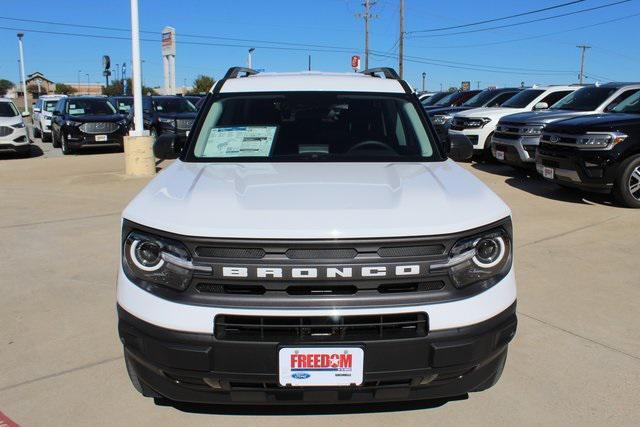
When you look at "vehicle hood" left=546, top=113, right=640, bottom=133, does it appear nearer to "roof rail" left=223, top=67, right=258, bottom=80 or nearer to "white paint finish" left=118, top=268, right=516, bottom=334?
"roof rail" left=223, top=67, right=258, bottom=80

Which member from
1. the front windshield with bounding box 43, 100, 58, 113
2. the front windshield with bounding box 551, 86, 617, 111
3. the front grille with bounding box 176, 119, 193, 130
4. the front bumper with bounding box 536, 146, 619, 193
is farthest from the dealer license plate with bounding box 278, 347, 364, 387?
the front windshield with bounding box 43, 100, 58, 113

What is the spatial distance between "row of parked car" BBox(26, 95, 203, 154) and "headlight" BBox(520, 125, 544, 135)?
9038 millimetres

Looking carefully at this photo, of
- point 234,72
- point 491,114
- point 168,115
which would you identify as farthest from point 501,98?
point 234,72

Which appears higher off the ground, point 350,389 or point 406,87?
point 406,87

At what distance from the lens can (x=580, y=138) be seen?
7.97 metres

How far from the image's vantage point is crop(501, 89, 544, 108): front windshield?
13281 millimetres

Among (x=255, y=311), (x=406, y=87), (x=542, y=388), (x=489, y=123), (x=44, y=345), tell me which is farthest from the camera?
(x=489, y=123)

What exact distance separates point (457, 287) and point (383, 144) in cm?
161

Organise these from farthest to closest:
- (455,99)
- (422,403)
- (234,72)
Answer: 1. (455,99)
2. (234,72)
3. (422,403)

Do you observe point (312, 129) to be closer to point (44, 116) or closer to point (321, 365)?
point (321, 365)

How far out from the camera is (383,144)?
379cm

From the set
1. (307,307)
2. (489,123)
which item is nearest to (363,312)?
(307,307)

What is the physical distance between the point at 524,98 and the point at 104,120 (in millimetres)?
11451

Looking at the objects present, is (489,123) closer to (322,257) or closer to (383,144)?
(383,144)
